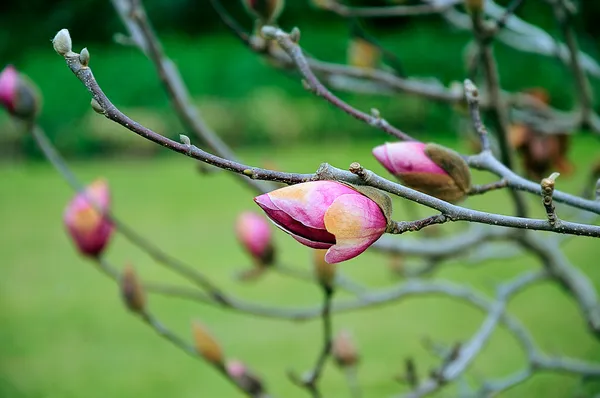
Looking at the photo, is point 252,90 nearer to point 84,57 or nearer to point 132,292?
point 132,292

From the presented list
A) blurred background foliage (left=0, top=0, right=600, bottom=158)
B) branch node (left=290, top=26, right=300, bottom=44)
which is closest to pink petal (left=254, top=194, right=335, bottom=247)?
branch node (left=290, top=26, right=300, bottom=44)

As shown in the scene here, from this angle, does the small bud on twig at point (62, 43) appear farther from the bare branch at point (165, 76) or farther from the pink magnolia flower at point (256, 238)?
the pink magnolia flower at point (256, 238)

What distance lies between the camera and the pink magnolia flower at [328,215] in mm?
225

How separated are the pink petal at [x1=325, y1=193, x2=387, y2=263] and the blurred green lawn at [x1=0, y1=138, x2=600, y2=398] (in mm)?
507

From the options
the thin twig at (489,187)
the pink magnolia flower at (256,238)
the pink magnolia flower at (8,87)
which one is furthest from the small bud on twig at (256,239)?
the thin twig at (489,187)

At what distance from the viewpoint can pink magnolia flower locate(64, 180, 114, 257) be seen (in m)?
0.58

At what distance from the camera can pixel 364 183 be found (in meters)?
0.23

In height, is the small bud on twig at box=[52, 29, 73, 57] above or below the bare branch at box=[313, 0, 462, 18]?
below

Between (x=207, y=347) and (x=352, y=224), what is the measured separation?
0.30 metres

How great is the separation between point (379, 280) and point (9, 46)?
24.2ft

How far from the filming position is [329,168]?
9.1 inches

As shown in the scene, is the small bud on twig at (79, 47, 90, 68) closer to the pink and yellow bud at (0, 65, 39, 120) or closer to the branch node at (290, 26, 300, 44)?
the branch node at (290, 26, 300, 44)

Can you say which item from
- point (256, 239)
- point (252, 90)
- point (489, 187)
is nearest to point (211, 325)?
point (256, 239)

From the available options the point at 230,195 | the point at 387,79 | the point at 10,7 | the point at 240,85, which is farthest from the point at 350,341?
the point at 10,7
